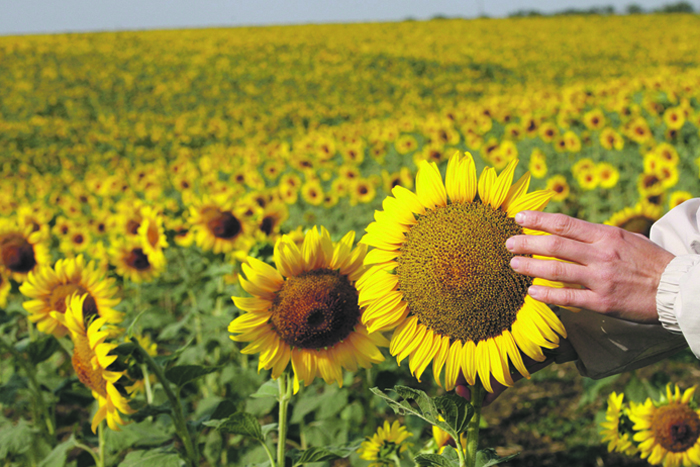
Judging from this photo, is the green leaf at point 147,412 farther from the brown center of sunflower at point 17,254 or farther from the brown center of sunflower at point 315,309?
the brown center of sunflower at point 17,254

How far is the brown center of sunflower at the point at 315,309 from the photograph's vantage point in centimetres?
139

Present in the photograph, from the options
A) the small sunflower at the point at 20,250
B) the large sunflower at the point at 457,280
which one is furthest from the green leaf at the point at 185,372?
the small sunflower at the point at 20,250

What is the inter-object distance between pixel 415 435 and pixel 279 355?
119 centimetres

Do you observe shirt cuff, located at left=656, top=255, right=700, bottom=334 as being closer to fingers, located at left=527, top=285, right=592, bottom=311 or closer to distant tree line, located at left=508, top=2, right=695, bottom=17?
fingers, located at left=527, top=285, right=592, bottom=311

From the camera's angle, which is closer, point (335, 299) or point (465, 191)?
point (465, 191)

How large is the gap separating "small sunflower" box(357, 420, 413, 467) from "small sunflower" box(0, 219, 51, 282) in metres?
1.93

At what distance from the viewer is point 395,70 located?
21.5 meters

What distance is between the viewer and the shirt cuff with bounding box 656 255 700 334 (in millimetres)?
1166

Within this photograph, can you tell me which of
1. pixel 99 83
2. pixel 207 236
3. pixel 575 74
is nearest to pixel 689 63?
pixel 575 74

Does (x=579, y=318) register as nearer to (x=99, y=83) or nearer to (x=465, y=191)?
(x=465, y=191)

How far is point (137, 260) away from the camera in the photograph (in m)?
3.26

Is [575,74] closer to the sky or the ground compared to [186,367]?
closer to the sky

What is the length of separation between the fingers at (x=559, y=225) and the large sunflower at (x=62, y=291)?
5.00 ft

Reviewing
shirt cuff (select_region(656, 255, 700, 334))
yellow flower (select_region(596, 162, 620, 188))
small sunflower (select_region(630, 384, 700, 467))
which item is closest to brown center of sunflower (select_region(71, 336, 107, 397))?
shirt cuff (select_region(656, 255, 700, 334))
